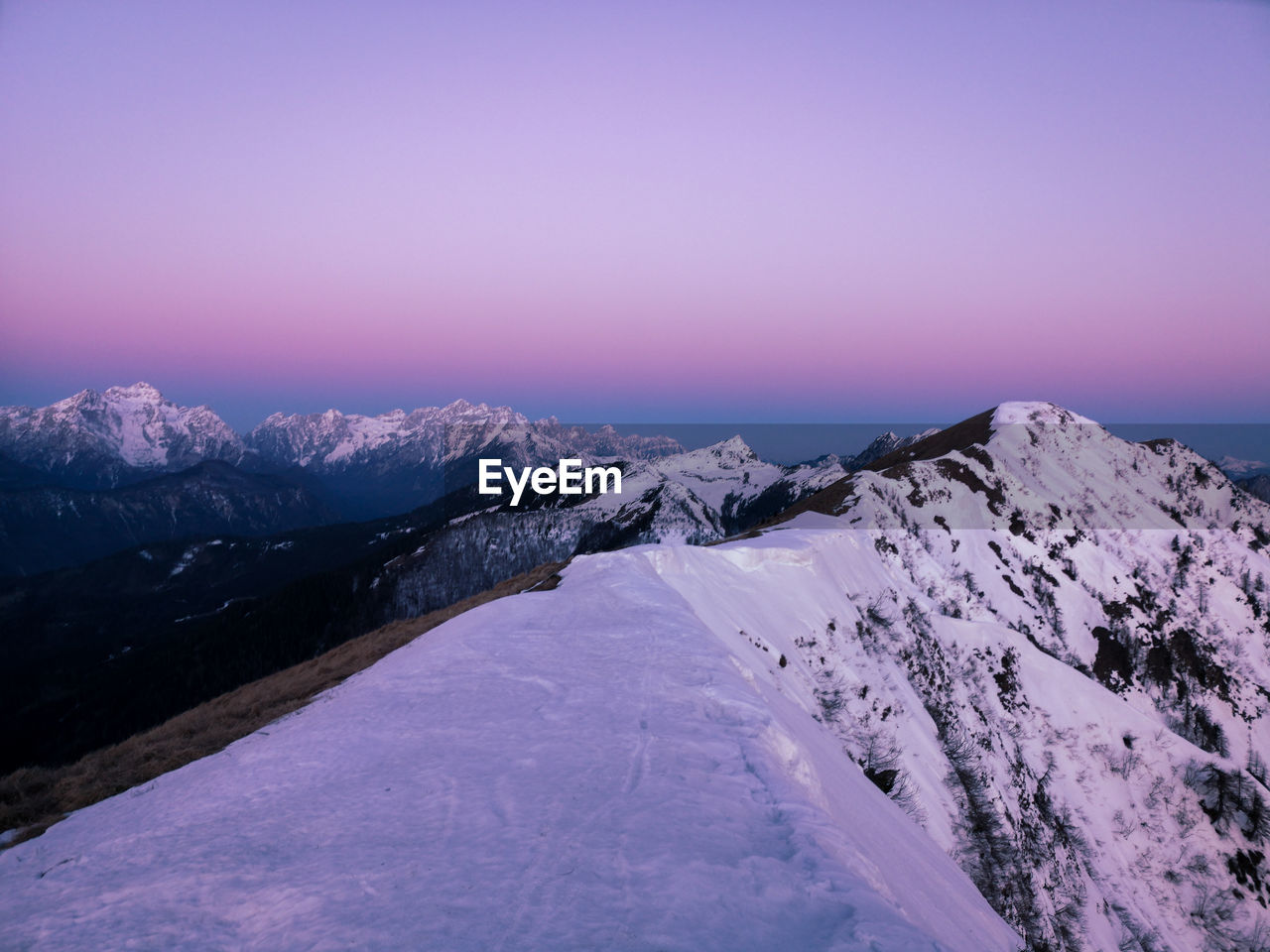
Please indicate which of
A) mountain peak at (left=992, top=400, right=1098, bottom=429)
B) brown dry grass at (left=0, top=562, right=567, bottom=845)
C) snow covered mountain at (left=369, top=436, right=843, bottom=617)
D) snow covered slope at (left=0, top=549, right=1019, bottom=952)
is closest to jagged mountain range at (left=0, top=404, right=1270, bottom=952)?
snow covered slope at (left=0, top=549, right=1019, bottom=952)

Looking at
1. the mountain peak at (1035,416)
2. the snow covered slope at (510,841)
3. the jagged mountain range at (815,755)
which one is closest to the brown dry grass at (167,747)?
the snow covered slope at (510,841)

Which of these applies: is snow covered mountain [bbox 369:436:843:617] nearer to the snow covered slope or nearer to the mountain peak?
the mountain peak

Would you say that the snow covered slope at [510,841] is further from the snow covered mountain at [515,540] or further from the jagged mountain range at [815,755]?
the snow covered mountain at [515,540]

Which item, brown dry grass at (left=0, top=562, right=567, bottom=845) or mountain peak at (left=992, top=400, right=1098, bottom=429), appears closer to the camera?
brown dry grass at (left=0, top=562, right=567, bottom=845)

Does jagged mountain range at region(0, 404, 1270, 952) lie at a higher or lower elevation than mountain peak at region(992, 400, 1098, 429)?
lower

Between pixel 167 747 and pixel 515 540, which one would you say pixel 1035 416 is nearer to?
pixel 167 747
